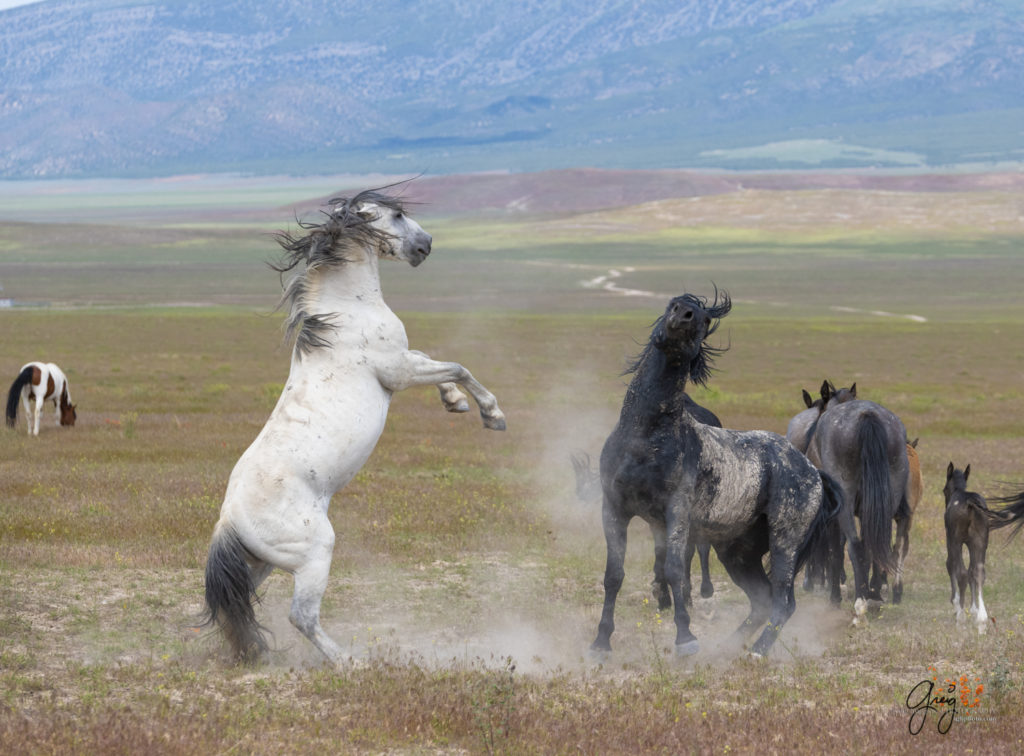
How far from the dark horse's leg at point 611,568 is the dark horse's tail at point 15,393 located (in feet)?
53.1

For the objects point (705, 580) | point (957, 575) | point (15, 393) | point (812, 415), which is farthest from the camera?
point (15, 393)

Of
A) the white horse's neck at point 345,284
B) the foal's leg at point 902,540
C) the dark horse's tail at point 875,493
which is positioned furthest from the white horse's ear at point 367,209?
the foal's leg at point 902,540

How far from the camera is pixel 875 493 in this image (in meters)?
11.9

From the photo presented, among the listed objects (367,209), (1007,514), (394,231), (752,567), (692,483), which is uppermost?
Answer: (367,209)

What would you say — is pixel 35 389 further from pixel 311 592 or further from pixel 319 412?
pixel 311 592

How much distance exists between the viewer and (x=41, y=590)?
1070 centimetres

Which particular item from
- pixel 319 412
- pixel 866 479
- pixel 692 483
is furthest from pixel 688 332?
pixel 866 479

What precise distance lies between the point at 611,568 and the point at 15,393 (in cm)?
1680

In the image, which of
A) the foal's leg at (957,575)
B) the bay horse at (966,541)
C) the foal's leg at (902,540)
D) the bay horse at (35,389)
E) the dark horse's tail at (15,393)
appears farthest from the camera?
the bay horse at (35,389)

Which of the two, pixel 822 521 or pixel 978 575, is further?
pixel 978 575

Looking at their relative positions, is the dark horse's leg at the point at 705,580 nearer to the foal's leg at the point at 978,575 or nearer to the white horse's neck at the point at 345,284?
the foal's leg at the point at 978,575

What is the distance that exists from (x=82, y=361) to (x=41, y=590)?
35.6m

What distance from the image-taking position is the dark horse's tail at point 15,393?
22578 mm

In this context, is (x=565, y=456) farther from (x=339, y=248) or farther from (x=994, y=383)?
(x=994, y=383)
